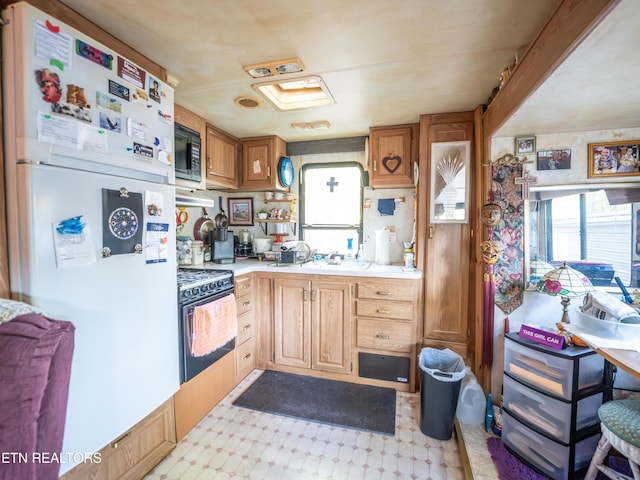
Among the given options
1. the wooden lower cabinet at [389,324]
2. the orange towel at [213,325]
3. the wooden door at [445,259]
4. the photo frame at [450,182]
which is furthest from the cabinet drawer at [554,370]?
the orange towel at [213,325]

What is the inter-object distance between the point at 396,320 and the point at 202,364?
4.97ft

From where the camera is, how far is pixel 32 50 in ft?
3.43

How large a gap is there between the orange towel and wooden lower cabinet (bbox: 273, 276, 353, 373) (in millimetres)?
508

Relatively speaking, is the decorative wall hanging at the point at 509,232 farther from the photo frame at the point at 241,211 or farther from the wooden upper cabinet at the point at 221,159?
the photo frame at the point at 241,211

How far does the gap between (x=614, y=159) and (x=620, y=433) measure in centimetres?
151

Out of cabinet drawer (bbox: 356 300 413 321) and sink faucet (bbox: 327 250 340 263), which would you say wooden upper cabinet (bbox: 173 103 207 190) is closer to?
sink faucet (bbox: 327 250 340 263)

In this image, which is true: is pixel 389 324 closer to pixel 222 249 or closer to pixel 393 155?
pixel 393 155

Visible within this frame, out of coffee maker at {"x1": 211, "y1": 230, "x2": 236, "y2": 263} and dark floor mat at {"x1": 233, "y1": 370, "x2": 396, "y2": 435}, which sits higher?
coffee maker at {"x1": 211, "y1": 230, "x2": 236, "y2": 263}

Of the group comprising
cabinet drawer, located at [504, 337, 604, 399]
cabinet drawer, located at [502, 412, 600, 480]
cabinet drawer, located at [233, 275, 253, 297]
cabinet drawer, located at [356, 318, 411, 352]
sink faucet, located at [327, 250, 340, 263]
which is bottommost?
cabinet drawer, located at [502, 412, 600, 480]

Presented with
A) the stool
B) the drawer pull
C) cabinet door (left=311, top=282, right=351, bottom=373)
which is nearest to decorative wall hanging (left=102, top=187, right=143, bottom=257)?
the drawer pull

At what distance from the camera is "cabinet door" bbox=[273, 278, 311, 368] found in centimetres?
259

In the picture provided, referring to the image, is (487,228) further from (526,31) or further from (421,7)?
(421,7)

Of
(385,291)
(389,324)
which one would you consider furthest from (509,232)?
(389,324)

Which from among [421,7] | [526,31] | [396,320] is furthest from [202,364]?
[526,31]
